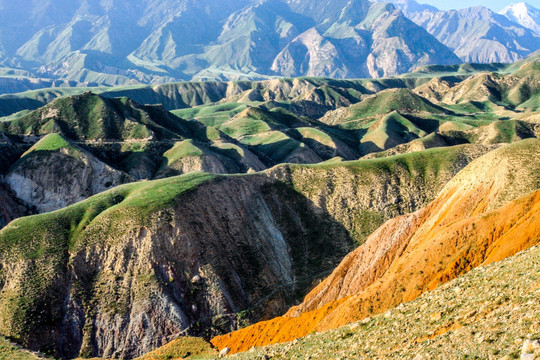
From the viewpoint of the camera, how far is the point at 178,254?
55.9m

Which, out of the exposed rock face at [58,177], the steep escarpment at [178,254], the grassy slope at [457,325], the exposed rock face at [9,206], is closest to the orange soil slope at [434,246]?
the grassy slope at [457,325]

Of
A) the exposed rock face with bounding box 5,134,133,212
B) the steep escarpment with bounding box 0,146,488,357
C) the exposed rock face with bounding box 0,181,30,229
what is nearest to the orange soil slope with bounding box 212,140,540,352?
the steep escarpment with bounding box 0,146,488,357

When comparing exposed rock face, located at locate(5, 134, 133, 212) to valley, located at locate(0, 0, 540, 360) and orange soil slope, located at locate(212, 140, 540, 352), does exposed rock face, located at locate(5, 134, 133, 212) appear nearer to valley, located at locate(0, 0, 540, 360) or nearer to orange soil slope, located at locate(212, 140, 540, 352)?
valley, located at locate(0, 0, 540, 360)

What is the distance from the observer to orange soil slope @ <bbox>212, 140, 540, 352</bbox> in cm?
3488

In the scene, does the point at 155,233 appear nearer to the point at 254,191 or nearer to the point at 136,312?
the point at 136,312

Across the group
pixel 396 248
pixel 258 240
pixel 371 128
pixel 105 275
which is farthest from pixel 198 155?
pixel 371 128

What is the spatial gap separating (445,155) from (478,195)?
34.2 meters

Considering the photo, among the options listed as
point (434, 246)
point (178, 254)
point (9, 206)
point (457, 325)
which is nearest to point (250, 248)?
point (178, 254)

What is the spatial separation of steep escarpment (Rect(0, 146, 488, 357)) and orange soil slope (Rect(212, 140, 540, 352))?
31.4 feet

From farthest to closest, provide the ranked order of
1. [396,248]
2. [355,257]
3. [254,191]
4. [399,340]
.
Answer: [254,191] → [355,257] → [396,248] → [399,340]

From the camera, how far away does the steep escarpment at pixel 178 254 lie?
49688 millimetres

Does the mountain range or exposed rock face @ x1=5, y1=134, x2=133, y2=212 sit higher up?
exposed rock face @ x1=5, y1=134, x2=133, y2=212

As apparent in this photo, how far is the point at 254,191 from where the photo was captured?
238ft

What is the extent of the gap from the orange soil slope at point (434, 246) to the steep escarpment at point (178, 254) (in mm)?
9558
